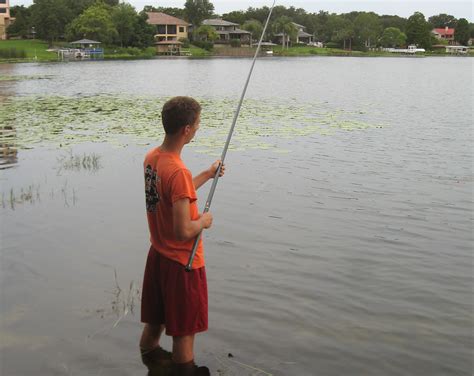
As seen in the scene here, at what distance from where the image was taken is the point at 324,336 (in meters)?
4.56

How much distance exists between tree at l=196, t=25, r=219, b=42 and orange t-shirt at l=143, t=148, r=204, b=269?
11775 cm

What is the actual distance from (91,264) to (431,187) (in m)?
5.92

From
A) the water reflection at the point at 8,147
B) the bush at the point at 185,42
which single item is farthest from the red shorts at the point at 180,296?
the bush at the point at 185,42

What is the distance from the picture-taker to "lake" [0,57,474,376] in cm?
432

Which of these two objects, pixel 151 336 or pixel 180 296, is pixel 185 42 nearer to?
pixel 151 336

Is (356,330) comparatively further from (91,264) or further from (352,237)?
(91,264)

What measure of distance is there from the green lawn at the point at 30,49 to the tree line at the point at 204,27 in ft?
7.66

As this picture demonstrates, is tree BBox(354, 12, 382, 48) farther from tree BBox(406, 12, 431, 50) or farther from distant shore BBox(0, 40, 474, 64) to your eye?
distant shore BBox(0, 40, 474, 64)

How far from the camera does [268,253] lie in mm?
6418

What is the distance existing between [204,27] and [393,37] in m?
47.5

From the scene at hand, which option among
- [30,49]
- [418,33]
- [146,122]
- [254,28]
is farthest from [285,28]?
[146,122]

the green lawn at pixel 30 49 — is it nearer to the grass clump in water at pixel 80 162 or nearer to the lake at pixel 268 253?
the grass clump in water at pixel 80 162

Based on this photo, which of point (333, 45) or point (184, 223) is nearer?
point (184, 223)

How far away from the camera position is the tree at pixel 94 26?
8906 centimetres
